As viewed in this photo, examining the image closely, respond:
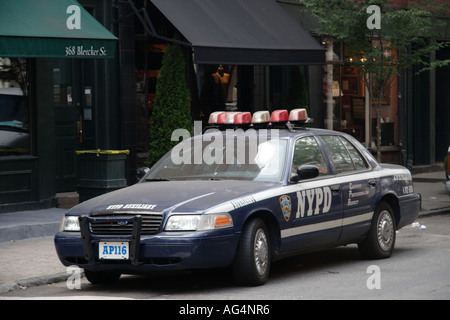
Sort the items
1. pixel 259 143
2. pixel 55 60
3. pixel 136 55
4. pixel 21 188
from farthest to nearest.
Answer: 1. pixel 136 55
2. pixel 55 60
3. pixel 21 188
4. pixel 259 143

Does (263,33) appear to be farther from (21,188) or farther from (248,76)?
(21,188)

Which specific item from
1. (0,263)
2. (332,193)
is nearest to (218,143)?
(332,193)

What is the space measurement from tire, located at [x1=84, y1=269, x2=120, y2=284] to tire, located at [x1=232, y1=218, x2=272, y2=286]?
53.5 inches

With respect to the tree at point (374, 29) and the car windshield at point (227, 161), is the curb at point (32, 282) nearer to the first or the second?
the car windshield at point (227, 161)

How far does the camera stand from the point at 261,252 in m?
8.58

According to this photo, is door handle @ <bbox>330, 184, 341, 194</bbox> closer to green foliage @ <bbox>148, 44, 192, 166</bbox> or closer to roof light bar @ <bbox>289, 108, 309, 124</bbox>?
roof light bar @ <bbox>289, 108, 309, 124</bbox>

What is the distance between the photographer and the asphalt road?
8.11 metres

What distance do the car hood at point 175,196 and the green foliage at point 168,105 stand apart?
7337 millimetres

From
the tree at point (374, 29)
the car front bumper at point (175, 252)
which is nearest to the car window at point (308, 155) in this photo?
the car front bumper at point (175, 252)

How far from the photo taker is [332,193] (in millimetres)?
9703

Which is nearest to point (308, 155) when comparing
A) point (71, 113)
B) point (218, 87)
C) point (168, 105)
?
point (168, 105)

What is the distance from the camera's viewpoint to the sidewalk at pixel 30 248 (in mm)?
9520

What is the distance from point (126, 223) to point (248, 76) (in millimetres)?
11962
